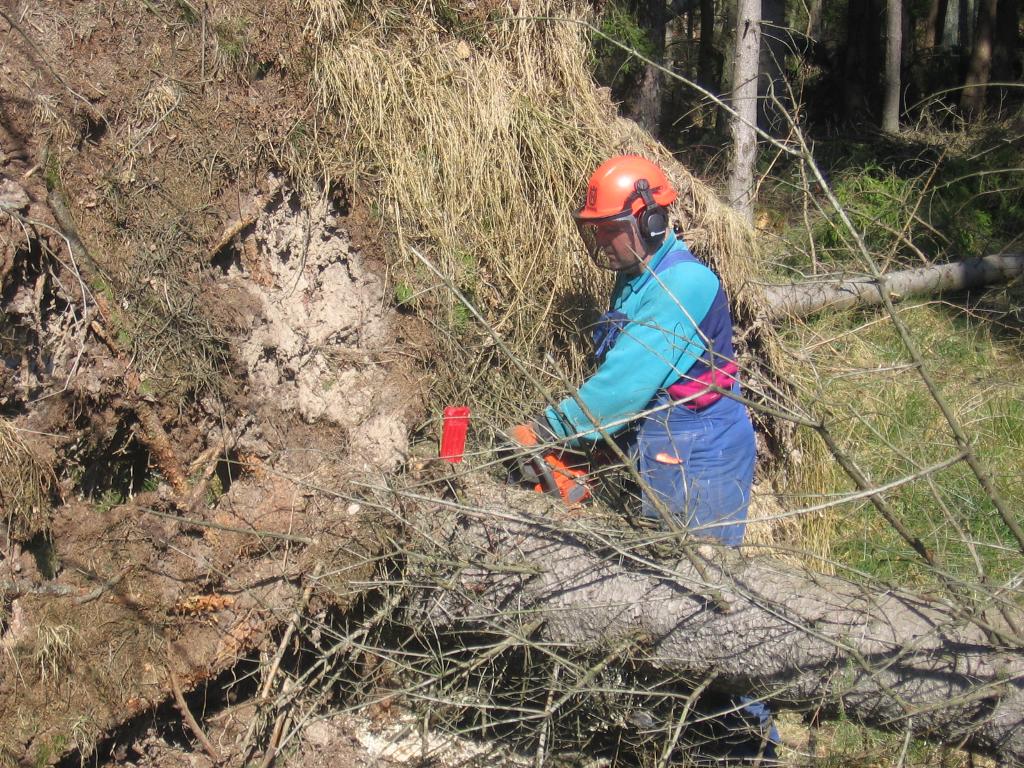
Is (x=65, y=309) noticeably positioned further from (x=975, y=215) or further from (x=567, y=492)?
(x=975, y=215)

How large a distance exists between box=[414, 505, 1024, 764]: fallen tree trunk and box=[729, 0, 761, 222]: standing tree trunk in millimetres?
3522

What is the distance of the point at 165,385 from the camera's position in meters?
3.69

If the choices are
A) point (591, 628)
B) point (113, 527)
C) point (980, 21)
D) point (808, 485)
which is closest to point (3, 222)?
point (113, 527)

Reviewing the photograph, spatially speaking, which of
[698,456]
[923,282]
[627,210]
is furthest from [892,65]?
[698,456]

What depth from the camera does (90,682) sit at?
10.5 feet

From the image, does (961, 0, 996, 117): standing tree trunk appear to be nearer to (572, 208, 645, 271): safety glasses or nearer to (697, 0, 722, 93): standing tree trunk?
(697, 0, 722, 93): standing tree trunk

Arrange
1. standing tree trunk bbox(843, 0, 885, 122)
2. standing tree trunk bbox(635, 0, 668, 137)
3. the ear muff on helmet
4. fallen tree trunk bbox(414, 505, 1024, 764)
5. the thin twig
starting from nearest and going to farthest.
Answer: fallen tree trunk bbox(414, 505, 1024, 764), the thin twig, the ear muff on helmet, standing tree trunk bbox(635, 0, 668, 137), standing tree trunk bbox(843, 0, 885, 122)

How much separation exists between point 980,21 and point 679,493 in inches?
508

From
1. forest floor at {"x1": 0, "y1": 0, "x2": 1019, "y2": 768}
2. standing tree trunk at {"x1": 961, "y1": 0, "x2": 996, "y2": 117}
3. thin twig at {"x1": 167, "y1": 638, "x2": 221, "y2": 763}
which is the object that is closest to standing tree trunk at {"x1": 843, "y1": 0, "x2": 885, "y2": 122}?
standing tree trunk at {"x1": 961, "y1": 0, "x2": 996, "y2": 117}

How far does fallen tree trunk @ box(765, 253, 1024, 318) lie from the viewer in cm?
614

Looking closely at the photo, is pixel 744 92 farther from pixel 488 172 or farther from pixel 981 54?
pixel 981 54

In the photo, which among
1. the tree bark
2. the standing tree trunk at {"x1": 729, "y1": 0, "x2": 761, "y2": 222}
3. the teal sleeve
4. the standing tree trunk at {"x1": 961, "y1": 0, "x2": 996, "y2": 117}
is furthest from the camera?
the tree bark

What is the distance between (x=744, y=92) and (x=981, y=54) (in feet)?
29.8

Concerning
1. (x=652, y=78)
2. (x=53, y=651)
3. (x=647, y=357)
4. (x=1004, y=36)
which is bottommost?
(x=53, y=651)
